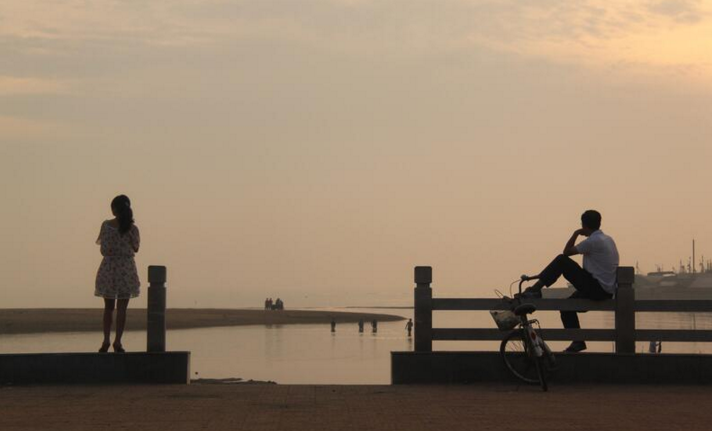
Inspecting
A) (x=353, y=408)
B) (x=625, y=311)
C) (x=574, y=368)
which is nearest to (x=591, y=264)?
(x=625, y=311)

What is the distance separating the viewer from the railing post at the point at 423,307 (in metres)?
16.6

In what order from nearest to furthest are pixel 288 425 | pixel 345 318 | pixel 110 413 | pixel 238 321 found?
pixel 288 425 < pixel 110 413 < pixel 238 321 < pixel 345 318

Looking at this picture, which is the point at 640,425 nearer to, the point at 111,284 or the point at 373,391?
the point at 373,391

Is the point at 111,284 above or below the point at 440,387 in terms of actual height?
above

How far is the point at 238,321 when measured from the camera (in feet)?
429

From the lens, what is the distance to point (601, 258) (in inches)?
644

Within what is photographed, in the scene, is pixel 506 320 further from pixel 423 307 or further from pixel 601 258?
pixel 601 258

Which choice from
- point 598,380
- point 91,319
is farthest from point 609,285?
point 91,319

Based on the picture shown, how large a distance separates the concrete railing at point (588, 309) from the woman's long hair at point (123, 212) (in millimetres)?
3856

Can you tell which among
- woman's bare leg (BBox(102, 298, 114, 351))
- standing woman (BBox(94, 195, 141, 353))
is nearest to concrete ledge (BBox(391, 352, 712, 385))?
standing woman (BBox(94, 195, 141, 353))

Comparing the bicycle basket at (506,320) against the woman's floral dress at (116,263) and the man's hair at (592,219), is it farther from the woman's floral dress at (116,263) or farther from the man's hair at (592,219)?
the woman's floral dress at (116,263)

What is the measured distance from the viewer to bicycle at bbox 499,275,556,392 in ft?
50.6

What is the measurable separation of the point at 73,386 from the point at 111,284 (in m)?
1.38

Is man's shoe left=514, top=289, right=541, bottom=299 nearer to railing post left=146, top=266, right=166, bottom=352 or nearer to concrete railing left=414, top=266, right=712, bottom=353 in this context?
concrete railing left=414, top=266, right=712, bottom=353
